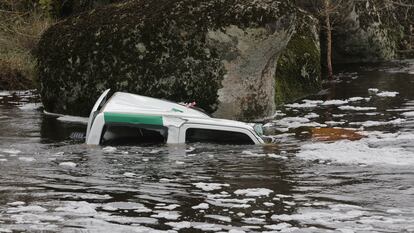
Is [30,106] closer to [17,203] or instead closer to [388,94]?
[388,94]

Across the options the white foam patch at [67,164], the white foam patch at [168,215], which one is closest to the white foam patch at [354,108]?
the white foam patch at [67,164]

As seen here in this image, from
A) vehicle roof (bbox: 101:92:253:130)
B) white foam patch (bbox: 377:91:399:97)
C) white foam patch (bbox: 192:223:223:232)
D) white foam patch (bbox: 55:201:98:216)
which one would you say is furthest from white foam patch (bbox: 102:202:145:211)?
white foam patch (bbox: 377:91:399:97)

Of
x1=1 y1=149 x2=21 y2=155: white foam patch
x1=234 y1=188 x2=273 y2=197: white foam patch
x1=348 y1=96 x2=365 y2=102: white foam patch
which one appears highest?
x1=348 y1=96 x2=365 y2=102: white foam patch

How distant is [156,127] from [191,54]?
173 inches

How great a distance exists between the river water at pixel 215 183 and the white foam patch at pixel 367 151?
18 millimetres

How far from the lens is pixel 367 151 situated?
11.9m

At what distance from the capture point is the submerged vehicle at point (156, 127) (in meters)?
11.7

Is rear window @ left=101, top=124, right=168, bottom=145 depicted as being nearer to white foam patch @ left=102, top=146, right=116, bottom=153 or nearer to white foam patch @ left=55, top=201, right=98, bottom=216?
white foam patch @ left=102, top=146, right=116, bottom=153

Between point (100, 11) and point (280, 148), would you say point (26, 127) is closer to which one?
point (100, 11)

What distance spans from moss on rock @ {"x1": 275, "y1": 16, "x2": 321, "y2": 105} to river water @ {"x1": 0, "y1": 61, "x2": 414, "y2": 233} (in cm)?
431

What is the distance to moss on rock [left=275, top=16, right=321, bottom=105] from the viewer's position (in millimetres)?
19812

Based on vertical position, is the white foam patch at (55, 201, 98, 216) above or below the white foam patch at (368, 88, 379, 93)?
below

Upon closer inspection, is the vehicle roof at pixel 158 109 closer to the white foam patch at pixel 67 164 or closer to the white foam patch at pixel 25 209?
the white foam patch at pixel 67 164

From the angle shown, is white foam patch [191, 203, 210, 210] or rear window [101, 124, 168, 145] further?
rear window [101, 124, 168, 145]
